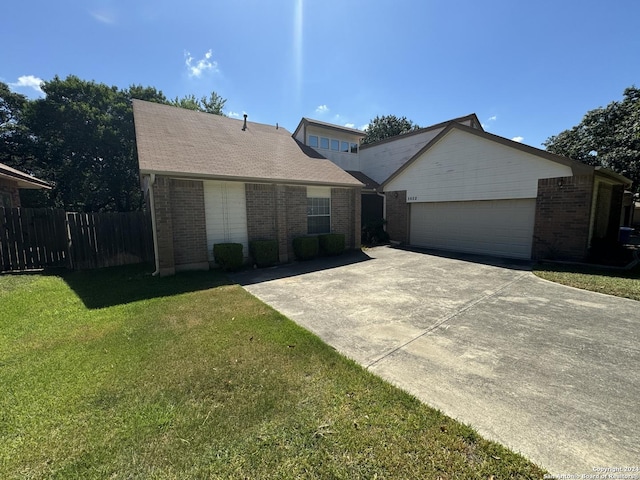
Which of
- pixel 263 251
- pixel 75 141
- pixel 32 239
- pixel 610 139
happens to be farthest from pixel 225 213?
pixel 610 139

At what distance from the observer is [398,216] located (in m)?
14.6

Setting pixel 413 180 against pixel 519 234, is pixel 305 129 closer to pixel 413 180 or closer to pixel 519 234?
pixel 413 180

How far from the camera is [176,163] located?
325 inches

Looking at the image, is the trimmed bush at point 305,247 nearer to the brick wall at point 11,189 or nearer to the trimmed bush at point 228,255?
the trimmed bush at point 228,255

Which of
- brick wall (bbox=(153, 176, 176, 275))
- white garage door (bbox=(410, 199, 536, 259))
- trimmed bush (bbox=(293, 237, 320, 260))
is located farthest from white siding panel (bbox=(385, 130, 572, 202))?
brick wall (bbox=(153, 176, 176, 275))

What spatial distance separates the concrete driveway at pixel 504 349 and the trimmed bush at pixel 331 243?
10.8 ft

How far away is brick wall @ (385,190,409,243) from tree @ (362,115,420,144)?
22.6 metres

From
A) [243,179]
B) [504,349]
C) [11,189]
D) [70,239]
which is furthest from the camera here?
[11,189]

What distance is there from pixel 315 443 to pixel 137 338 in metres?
3.33

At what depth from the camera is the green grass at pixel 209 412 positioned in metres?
2.07

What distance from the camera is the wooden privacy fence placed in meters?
8.22

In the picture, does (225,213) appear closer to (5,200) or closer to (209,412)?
(209,412)

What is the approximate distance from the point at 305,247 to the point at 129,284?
18.1ft

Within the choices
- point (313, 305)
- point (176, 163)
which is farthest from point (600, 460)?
point (176, 163)
